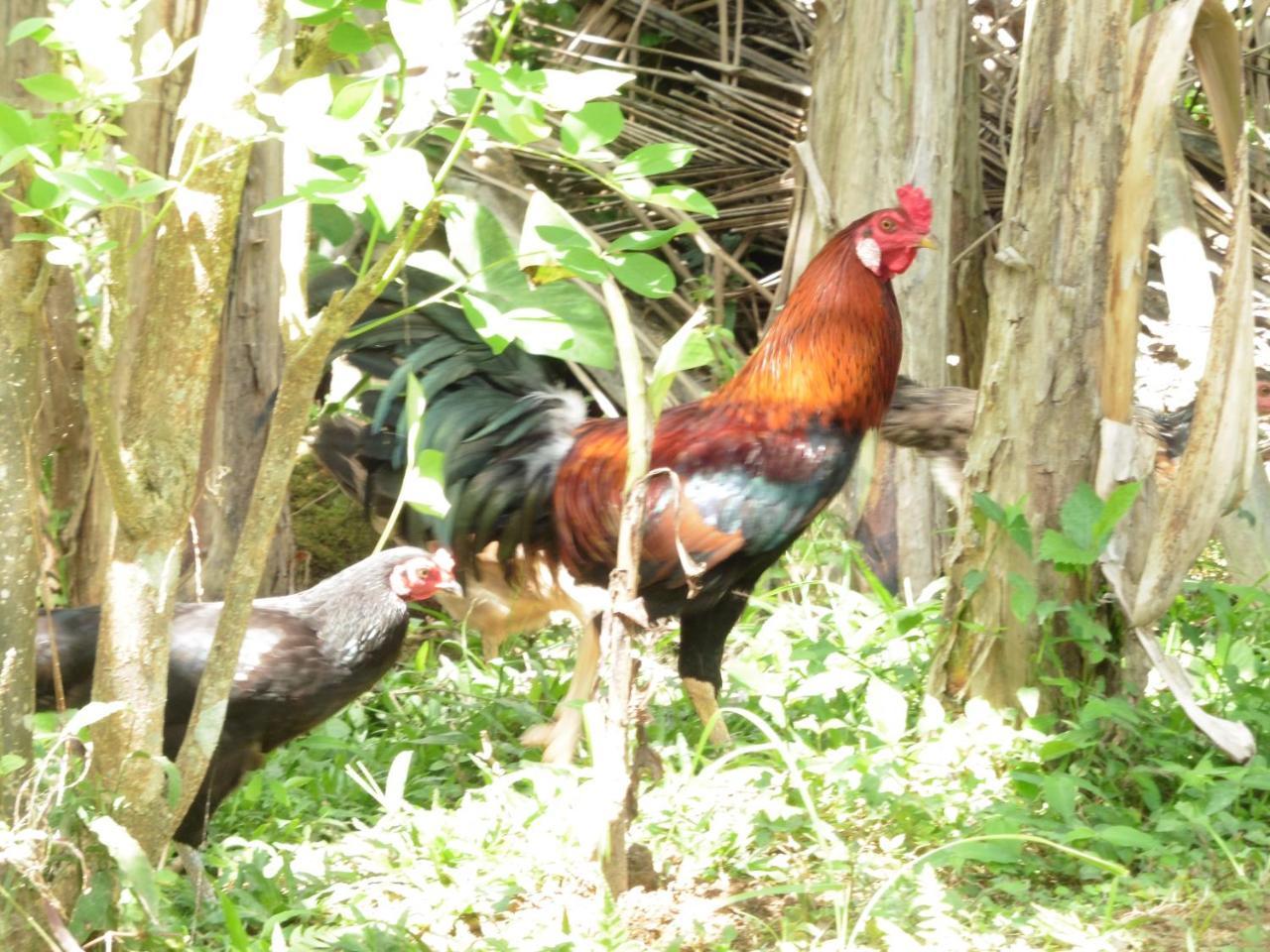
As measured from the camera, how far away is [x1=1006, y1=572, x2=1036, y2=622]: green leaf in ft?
12.5

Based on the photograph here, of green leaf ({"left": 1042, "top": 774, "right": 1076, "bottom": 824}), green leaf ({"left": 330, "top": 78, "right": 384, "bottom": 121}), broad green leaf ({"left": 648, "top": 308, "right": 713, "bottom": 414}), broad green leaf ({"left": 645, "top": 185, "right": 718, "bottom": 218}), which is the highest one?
green leaf ({"left": 330, "top": 78, "right": 384, "bottom": 121})

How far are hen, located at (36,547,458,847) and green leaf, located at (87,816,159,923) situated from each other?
3.41 ft

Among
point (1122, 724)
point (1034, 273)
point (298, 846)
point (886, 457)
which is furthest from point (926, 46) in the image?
point (298, 846)

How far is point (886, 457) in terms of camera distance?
5.71m

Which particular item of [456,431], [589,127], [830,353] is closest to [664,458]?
[830,353]

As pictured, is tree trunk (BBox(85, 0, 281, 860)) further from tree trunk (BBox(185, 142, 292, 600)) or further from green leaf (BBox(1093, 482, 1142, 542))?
green leaf (BBox(1093, 482, 1142, 542))

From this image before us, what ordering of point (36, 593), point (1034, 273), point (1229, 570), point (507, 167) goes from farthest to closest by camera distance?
1. point (507, 167)
2. point (1229, 570)
3. point (1034, 273)
4. point (36, 593)

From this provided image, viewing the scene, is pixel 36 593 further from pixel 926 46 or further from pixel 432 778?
pixel 926 46

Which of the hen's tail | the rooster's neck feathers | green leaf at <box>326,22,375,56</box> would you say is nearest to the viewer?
green leaf at <box>326,22,375,56</box>

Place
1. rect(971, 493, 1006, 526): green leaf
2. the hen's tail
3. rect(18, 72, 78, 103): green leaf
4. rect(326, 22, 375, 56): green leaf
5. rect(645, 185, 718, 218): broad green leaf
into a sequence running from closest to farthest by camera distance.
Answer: rect(18, 72, 78, 103): green leaf, rect(645, 185, 718, 218): broad green leaf, rect(326, 22, 375, 56): green leaf, rect(971, 493, 1006, 526): green leaf, the hen's tail

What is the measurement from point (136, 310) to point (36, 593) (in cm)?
184

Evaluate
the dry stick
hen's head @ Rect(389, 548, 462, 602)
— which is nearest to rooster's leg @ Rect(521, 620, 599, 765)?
A: hen's head @ Rect(389, 548, 462, 602)

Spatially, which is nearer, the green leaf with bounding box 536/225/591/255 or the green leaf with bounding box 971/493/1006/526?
the green leaf with bounding box 536/225/591/255

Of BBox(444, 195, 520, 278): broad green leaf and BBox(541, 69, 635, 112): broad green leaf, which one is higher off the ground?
BBox(541, 69, 635, 112): broad green leaf
